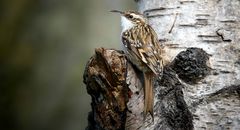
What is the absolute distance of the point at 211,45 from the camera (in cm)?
321

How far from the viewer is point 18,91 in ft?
23.4

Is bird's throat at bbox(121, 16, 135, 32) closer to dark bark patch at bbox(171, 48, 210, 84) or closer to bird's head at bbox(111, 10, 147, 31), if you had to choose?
bird's head at bbox(111, 10, 147, 31)

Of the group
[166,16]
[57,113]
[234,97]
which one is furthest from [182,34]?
[57,113]

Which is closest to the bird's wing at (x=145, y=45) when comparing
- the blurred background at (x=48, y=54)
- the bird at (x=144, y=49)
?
the bird at (x=144, y=49)

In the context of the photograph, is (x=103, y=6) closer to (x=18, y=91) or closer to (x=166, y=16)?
(x=18, y=91)

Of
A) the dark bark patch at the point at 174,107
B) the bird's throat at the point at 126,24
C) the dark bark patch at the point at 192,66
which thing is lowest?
the dark bark patch at the point at 174,107

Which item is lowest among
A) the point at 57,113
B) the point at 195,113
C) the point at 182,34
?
the point at 57,113

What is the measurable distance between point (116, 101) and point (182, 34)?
0.41 metres

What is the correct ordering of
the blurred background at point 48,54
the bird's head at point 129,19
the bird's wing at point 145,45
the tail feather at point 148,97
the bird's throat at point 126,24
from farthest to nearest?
the blurred background at point 48,54 → the bird's throat at point 126,24 → the bird's head at point 129,19 → the bird's wing at point 145,45 → the tail feather at point 148,97

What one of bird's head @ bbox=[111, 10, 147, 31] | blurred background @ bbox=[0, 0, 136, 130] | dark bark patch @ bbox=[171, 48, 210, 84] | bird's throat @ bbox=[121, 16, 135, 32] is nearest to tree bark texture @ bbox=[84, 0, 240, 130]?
dark bark patch @ bbox=[171, 48, 210, 84]

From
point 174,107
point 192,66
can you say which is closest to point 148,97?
point 174,107

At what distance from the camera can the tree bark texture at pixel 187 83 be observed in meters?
3.13

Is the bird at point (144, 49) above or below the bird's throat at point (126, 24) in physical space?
below

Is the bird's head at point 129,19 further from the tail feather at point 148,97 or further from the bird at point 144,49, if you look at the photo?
the tail feather at point 148,97
